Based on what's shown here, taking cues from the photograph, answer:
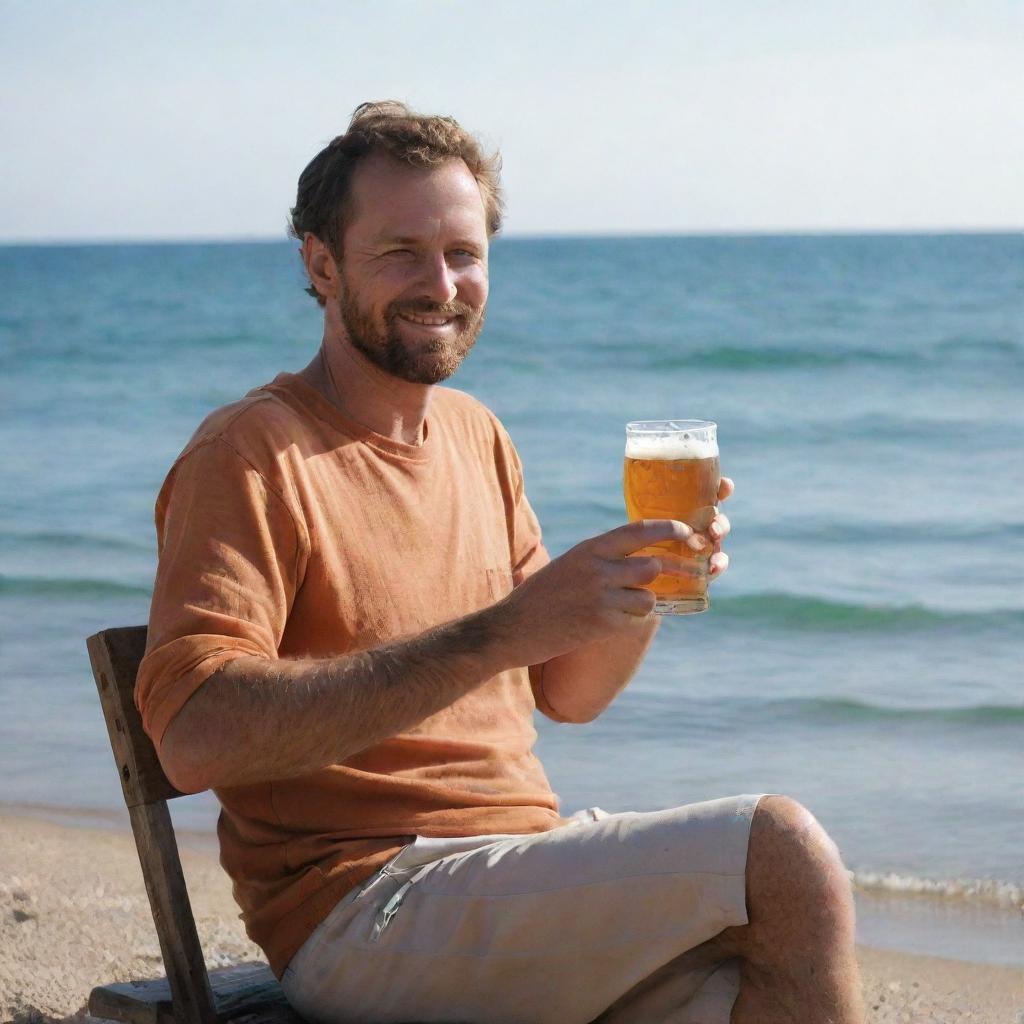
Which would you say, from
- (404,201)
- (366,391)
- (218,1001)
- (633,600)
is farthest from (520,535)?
(218,1001)

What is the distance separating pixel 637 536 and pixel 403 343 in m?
0.76

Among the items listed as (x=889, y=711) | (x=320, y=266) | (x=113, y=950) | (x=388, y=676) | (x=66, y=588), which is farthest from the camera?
(x=66, y=588)

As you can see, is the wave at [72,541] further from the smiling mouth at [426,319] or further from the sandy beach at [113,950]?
the smiling mouth at [426,319]

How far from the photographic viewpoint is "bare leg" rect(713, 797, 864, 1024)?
2.29 meters

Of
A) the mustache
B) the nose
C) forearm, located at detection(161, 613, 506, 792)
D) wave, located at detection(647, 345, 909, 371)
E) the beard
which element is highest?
the nose

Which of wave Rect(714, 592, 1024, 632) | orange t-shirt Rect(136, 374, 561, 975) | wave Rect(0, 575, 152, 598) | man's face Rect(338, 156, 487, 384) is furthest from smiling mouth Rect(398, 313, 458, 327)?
wave Rect(0, 575, 152, 598)

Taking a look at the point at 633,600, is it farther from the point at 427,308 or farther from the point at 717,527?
the point at 427,308

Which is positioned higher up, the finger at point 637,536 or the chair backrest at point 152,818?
the finger at point 637,536

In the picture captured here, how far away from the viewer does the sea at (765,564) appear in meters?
5.74

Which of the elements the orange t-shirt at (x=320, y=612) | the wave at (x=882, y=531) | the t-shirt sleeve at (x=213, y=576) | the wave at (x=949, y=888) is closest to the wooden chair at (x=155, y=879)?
the orange t-shirt at (x=320, y=612)

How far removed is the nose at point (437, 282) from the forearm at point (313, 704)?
2.37 ft

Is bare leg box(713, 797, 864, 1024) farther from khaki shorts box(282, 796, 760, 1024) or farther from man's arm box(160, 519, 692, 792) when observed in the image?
man's arm box(160, 519, 692, 792)

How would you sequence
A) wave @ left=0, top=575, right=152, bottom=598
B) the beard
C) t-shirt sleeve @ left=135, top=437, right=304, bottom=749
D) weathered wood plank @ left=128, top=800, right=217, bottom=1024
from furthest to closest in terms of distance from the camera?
wave @ left=0, top=575, right=152, bottom=598
the beard
weathered wood plank @ left=128, top=800, right=217, bottom=1024
t-shirt sleeve @ left=135, top=437, right=304, bottom=749

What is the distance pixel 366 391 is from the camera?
9.55 feet
